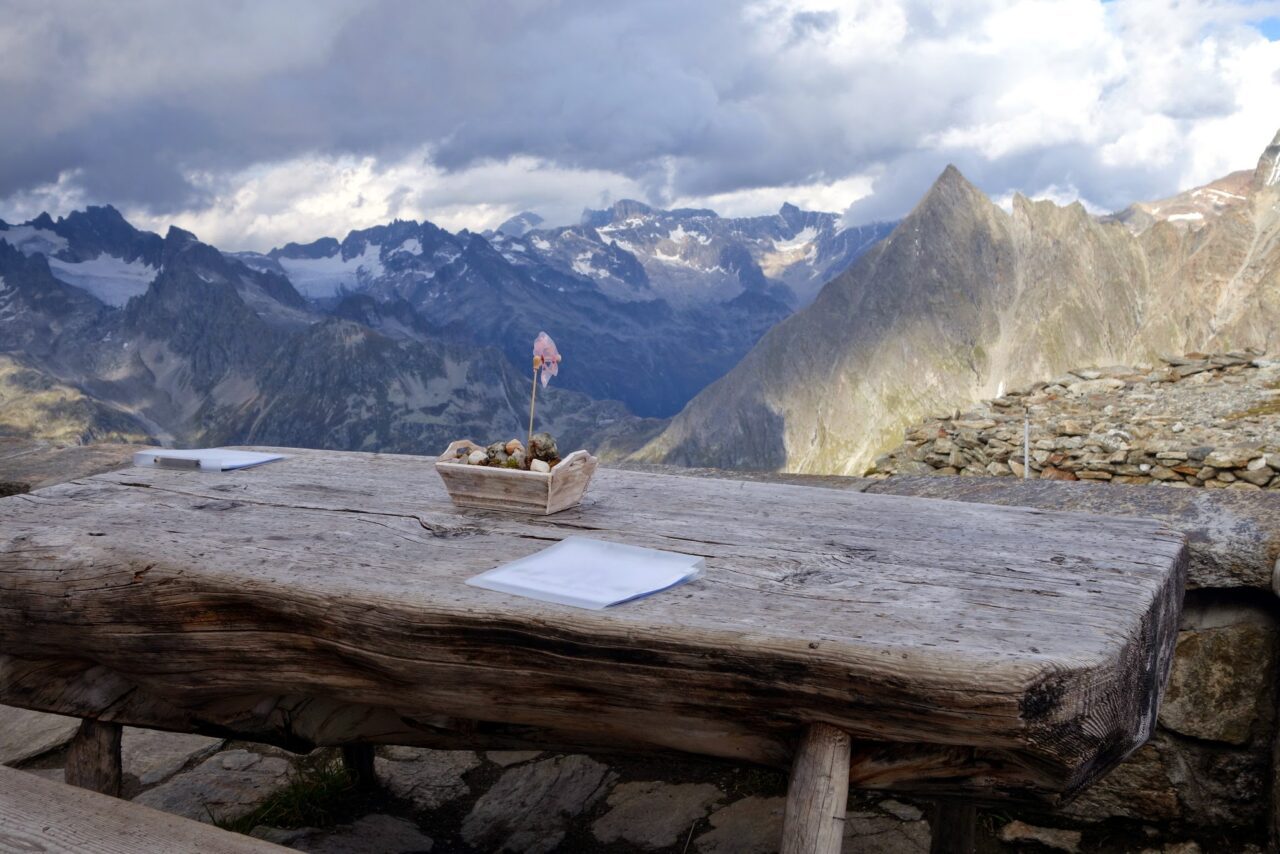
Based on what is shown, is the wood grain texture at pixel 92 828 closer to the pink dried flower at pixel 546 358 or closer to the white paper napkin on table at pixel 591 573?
the white paper napkin on table at pixel 591 573

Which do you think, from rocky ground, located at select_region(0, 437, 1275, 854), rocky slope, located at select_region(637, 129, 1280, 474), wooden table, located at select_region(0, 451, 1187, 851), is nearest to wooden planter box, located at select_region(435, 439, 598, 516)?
wooden table, located at select_region(0, 451, 1187, 851)

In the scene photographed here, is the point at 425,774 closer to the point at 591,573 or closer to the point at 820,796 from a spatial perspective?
the point at 591,573

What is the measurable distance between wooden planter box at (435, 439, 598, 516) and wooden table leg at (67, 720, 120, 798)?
4.28ft

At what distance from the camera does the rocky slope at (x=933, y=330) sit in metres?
132

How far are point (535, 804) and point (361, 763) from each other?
0.73 m

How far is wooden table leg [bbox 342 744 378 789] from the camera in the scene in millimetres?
3699

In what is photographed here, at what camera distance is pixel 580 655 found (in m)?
1.98

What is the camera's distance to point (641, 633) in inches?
74.9

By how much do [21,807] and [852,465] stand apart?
13870cm

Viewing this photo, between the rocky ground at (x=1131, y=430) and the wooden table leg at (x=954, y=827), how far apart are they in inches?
169

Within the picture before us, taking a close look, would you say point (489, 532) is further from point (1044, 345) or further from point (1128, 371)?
point (1044, 345)

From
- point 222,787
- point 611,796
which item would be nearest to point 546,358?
point 611,796

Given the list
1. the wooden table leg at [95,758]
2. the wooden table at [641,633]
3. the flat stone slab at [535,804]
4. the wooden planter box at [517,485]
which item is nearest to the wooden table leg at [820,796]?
the wooden table at [641,633]

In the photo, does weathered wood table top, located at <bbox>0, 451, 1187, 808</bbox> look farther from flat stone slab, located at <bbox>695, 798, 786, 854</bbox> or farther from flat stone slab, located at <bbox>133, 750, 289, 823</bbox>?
flat stone slab, located at <bbox>695, 798, 786, 854</bbox>
